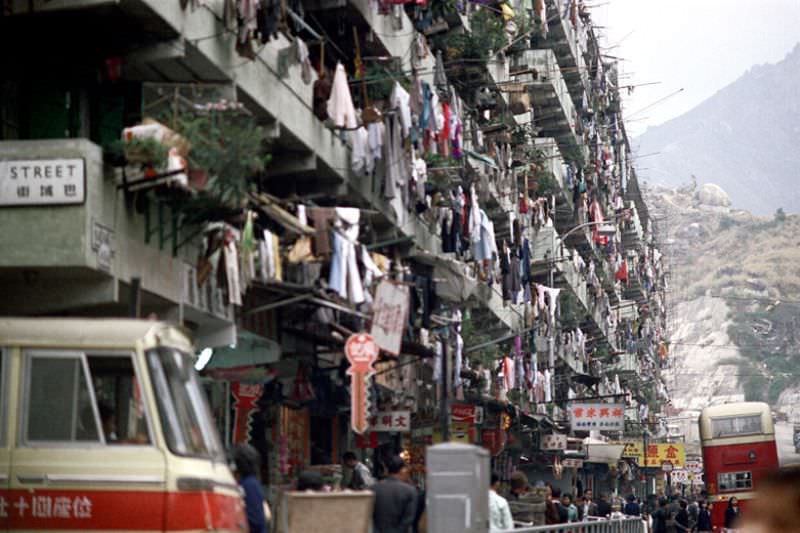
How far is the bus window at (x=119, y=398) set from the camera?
37.4ft

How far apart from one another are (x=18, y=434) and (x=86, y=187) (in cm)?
417

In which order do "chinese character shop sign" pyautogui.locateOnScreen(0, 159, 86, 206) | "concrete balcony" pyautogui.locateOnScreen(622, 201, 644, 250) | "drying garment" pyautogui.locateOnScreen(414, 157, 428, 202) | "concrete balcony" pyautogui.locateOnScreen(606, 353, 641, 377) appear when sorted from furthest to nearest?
"concrete balcony" pyautogui.locateOnScreen(622, 201, 644, 250) → "concrete balcony" pyautogui.locateOnScreen(606, 353, 641, 377) → "drying garment" pyautogui.locateOnScreen(414, 157, 428, 202) → "chinese character shop sign" pyautogui.locateOnScreen(0, 159, 86, 206)

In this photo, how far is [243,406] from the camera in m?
22.5

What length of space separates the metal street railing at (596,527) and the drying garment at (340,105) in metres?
6.66

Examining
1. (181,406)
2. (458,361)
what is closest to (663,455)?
(458,361)

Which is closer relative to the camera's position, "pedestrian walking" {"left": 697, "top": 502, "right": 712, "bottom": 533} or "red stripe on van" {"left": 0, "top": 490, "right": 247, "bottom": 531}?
"red stripe on van" {"left": 0, "top": 490, "right": 247, "bottom": 531}

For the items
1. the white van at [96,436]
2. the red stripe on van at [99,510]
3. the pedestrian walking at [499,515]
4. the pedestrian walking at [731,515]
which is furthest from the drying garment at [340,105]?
the pedestrian walking at [731,515]

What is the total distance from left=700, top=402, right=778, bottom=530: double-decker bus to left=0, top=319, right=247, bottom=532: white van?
106ft

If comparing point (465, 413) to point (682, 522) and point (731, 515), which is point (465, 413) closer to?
point (682, 522)

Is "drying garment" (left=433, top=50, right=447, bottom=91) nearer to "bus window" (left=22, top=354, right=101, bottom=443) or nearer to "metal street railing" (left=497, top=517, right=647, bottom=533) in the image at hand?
"metal street railing" (left=497, top=517, right=647, bottom=533)

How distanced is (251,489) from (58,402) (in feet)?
8.88

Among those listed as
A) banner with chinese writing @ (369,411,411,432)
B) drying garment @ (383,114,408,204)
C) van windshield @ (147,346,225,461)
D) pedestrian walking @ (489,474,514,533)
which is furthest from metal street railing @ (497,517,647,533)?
drying garment @ (383,114,408,204)

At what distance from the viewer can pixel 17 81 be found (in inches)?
643

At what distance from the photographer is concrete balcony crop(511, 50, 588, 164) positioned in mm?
49094
